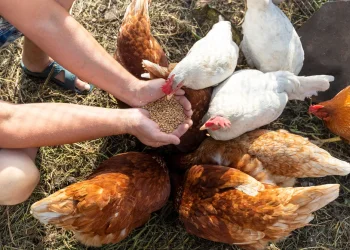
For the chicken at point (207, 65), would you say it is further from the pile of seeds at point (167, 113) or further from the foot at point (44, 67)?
the foot at point (44, 67)

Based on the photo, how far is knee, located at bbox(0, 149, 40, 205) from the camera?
1660 mm

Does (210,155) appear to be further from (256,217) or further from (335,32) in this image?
(335,32)

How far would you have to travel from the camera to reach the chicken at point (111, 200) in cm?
154

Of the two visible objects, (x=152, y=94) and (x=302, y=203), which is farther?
(x=152, y=94)

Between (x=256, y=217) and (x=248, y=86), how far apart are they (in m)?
0.68

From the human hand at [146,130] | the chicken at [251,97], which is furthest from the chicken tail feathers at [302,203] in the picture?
the human hand at [146,130]

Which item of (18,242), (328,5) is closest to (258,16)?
(328,5)

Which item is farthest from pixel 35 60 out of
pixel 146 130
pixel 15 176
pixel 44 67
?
pixel 146 130

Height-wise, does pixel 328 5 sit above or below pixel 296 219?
above

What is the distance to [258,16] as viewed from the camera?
6.63ft

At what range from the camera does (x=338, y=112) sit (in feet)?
6.87

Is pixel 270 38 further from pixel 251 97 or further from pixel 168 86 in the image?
pixel 168 86

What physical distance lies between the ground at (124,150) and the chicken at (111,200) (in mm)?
306

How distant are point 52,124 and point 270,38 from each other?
3.94 feet
